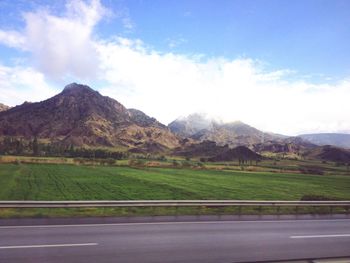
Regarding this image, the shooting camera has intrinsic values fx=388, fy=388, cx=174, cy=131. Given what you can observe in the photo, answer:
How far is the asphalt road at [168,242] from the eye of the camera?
1134 centimetres

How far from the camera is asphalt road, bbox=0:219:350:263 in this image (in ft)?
37.2

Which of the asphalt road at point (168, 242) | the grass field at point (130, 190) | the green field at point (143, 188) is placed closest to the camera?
the asphalt road at point (168, 242)

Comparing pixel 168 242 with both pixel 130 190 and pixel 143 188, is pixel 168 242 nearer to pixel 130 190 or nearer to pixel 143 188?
pixel 130 190

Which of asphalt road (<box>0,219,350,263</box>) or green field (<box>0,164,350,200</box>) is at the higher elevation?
asphalt road (<box>0,219,350,263</box>)

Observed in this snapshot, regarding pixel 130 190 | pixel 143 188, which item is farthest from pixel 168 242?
pixel 143 188

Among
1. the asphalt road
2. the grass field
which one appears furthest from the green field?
the asphalt road

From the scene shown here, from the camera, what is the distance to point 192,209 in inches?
967

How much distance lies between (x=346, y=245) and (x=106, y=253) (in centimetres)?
923

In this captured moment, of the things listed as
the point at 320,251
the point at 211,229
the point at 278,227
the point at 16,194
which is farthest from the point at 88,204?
the point at 16,194

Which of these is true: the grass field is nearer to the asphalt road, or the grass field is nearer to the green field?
the green field

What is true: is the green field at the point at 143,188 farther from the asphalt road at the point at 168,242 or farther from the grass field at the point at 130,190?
the asphalt road at the point at 168,242

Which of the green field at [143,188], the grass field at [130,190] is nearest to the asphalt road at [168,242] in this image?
the grass field at [130,190]

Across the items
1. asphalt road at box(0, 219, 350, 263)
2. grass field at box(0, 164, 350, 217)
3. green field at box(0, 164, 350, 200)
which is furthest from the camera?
green field at box(0, 164, 350, 200)

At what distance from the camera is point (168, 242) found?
534 inches
